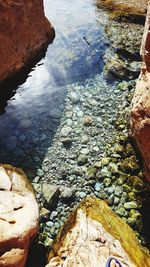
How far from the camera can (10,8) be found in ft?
25.3

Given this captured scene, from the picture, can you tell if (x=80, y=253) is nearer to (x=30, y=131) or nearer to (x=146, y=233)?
(x=146, y=233)

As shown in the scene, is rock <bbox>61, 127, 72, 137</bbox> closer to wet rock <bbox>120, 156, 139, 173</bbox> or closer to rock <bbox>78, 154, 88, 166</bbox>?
rock <bbox>78, 154, 88, 166</bbox>

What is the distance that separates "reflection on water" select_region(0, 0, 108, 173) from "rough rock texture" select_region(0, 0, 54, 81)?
469 mm

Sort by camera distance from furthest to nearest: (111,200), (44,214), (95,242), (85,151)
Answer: (85,151)
(111,200)
(44,214)
(95,242)

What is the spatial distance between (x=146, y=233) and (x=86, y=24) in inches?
337

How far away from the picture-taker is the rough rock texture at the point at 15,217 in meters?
3.45

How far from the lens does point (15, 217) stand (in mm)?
3832

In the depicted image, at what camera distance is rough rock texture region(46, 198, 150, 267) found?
3541 mm

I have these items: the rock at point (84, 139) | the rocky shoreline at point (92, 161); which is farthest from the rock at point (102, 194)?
the rock at point (84, 139)

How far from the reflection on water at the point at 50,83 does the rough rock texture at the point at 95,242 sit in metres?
1.94

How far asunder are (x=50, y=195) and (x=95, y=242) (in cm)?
147

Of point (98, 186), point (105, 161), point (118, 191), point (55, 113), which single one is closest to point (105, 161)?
point (105, 161)

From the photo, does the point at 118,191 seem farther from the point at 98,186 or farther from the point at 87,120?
the point at 87,120

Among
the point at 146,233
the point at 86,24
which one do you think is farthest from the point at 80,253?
the point at 86,24
